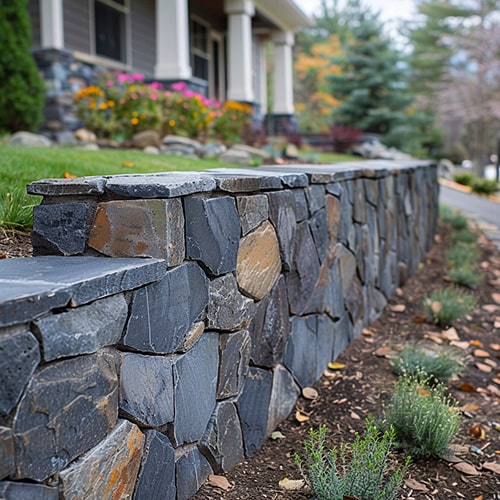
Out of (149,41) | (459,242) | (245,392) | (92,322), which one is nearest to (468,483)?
(245,392)

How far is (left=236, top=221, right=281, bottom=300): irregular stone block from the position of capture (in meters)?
2.53

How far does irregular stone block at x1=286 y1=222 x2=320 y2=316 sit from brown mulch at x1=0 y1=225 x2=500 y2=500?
19.1 inches

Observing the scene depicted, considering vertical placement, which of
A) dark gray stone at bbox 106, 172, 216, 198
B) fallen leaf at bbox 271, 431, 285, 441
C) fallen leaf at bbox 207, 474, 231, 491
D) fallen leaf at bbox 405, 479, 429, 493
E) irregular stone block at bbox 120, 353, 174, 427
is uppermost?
dark gray stone at bbox 106, 172, 216, 198

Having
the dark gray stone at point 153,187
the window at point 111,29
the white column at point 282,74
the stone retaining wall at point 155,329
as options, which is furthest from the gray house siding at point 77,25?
the dark gray stone at point 153,187

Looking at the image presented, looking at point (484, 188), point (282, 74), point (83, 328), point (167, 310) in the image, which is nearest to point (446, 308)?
point (167, 310)

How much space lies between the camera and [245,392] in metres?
2.62

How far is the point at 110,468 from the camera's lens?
5.73 feet

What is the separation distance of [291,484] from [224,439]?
291 mm

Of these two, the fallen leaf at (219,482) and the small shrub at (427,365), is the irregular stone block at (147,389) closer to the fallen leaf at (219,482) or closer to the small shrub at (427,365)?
the fallen leaf at (219,482)

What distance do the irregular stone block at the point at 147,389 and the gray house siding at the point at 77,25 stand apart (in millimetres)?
8934

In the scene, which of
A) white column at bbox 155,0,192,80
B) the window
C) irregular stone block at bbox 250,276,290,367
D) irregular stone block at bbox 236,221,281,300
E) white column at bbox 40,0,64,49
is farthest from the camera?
the window

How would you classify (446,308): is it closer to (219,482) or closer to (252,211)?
(252,211)

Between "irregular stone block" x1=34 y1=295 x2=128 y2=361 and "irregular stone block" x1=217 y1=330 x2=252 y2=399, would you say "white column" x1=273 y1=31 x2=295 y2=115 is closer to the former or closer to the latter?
"irregular stone block" x1=217 y1=330 x2=252 y2=399

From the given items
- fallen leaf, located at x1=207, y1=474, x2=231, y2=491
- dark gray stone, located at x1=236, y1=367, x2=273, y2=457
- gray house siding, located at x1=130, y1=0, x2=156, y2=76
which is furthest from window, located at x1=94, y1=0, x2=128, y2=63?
fallen leaf, located at x1=207, y1=474, x2=231, y2=491
